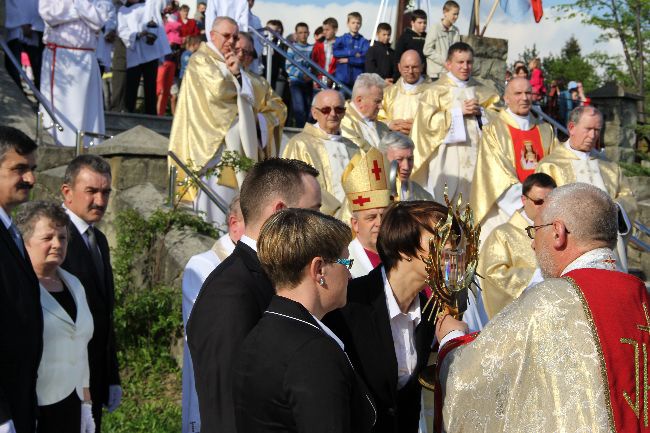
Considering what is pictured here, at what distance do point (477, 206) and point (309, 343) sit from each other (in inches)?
286

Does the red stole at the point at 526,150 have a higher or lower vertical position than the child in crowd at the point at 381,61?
lower

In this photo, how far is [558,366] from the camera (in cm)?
355

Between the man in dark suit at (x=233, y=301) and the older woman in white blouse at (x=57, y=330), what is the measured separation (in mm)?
1282

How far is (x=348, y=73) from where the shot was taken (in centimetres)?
1457

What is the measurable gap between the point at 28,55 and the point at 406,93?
450 cm

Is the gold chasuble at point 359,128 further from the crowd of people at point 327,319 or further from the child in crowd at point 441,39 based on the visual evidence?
the child in crowd at point 441,39

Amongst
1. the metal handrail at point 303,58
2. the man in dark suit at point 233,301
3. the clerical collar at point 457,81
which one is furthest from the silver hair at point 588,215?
the metal handrail at point 303,58

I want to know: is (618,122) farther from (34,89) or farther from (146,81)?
(34,89)

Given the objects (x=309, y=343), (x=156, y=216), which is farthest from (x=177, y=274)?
(x=309, y=343)

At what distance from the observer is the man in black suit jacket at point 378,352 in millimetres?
3631

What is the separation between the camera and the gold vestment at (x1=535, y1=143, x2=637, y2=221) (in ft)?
31.6

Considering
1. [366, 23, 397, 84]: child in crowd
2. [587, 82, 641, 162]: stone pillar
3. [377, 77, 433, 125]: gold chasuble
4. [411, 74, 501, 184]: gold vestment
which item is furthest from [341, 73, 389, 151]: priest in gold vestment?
[587, 82, 641, 162]: stone pillar

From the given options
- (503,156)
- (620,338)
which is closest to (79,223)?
(620,338)

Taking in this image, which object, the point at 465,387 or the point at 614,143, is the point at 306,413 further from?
the point at 614,143
